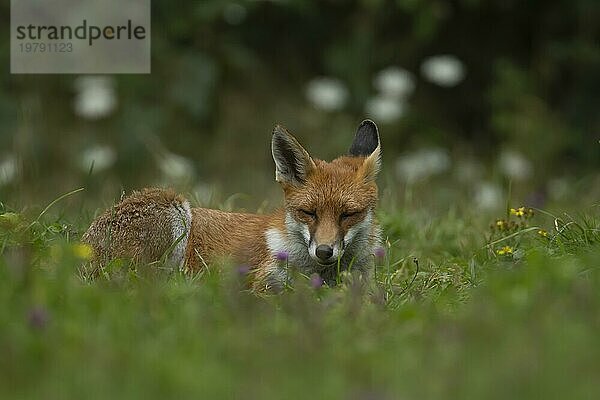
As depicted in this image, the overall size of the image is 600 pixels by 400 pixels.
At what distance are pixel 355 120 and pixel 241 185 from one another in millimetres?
1661

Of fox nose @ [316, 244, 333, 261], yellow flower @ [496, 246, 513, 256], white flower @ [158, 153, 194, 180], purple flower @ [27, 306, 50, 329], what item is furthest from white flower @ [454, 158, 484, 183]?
purple flower @ [27, 306, 50, 329]

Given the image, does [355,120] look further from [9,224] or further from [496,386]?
[496,386]

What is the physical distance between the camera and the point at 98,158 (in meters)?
Result: 11.3

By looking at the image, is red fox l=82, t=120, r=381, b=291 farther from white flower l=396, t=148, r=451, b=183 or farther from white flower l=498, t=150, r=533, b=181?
white flower l=498, t=150, r=533, b=181

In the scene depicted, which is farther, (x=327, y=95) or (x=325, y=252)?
(x=327, y=95)

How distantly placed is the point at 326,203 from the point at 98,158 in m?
5.19

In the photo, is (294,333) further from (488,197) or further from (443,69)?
(443,69)

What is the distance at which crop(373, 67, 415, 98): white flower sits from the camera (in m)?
12.1

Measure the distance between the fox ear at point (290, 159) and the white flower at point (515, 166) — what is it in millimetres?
5174

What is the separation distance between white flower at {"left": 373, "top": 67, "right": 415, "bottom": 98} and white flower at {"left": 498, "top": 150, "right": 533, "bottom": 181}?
4.42 ft

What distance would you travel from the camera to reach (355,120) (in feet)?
42.5

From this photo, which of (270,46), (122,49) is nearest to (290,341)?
(122,49)

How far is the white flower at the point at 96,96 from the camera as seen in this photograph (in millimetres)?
11641

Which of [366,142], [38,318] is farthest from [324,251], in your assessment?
[38,318]
